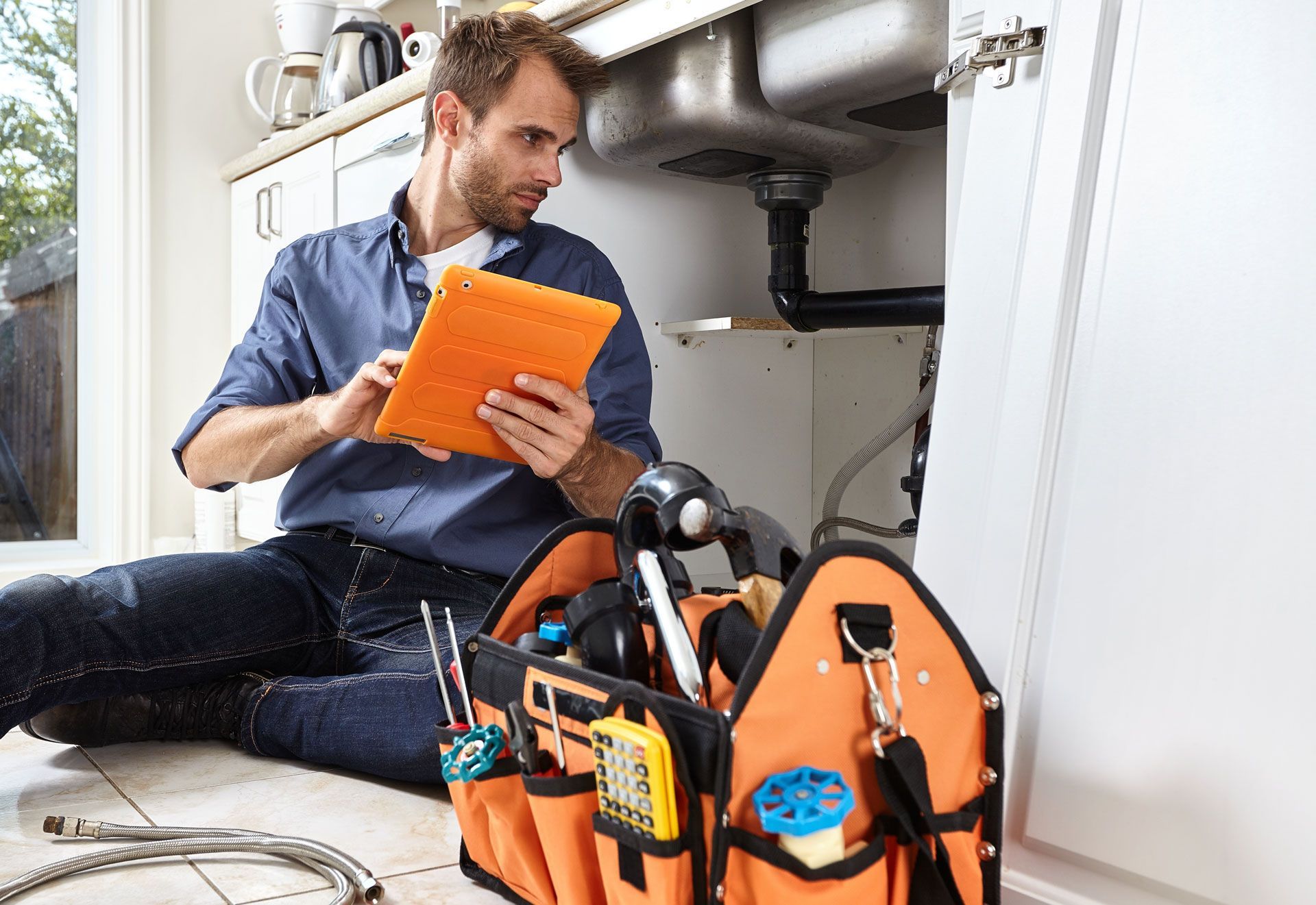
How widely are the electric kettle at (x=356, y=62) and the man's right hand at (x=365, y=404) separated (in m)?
1.15

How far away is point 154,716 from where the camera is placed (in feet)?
4.38

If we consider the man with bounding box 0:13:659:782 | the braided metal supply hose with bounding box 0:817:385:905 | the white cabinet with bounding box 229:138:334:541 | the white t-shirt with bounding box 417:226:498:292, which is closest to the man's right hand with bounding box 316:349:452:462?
the man with bounding box 0:13:659:782

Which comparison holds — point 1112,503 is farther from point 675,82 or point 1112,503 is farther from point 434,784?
point 675,82

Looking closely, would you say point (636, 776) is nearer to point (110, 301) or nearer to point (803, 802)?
point (803, 802)

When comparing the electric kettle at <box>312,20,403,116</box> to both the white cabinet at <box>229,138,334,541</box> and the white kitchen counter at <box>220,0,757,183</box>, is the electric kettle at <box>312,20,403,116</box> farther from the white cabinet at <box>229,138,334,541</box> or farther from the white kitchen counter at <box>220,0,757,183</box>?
the white kitchen counter at <box>220,0,757,183</box>

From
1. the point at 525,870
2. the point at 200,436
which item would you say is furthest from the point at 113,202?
the point at 525,870

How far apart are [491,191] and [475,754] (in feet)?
2.98

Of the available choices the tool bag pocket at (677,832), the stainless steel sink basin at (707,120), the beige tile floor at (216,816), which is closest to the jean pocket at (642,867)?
the tool bag pocket at (677,832)

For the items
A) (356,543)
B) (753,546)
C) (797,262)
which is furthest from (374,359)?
(753,546)

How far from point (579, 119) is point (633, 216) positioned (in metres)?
0.17

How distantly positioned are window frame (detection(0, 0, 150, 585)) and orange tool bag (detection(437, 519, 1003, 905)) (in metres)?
2.25

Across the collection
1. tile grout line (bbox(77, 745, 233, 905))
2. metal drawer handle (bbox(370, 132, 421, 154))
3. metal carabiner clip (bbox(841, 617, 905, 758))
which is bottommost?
tile grout line (bbox(77, 745, 233, 905))

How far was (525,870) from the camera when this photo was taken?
0.83 metres

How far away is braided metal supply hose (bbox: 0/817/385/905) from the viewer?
2.93 ft
